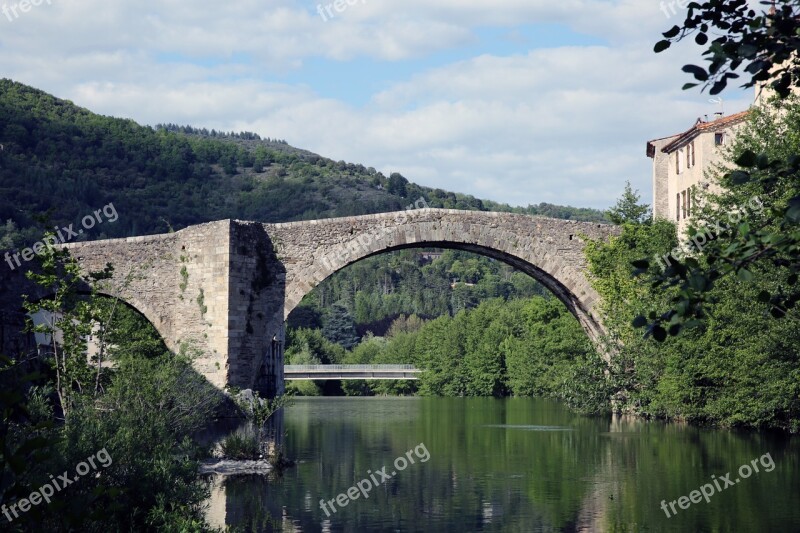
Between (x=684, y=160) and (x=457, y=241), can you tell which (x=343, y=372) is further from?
(x=457, y=241)

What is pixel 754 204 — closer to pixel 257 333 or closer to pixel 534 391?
pixel 257 333

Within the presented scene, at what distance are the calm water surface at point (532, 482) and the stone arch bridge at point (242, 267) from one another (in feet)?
8.71

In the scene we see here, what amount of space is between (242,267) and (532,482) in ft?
32.2

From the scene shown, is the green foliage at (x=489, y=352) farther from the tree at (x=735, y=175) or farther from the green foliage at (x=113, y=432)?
the tree at (x=735, y=175)

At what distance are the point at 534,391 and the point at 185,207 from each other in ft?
129

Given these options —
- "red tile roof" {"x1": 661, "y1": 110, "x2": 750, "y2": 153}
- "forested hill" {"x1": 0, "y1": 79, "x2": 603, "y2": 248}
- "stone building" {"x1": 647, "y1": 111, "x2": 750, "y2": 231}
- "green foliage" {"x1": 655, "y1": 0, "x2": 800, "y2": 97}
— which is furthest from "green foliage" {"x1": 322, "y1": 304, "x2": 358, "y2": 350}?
"green foliage" {"x1": 655, "y1": 0, "x2": 800, "y2": 97}

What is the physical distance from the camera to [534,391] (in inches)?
1988

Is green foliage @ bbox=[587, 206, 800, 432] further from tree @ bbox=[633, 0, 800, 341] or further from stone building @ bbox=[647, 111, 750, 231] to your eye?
tree @ bbox=[633, 0, 800, 341]

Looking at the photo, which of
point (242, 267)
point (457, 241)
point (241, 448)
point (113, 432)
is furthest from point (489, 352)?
point (113, 432)

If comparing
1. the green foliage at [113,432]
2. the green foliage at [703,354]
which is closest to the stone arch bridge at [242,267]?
the green foliage at [113,432]

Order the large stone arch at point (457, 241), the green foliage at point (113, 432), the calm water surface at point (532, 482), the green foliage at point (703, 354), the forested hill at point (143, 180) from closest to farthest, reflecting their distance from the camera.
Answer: the green foliage at point (113, 432)
the calm water surface at point (532, 482)
the green foliage at point (703, 354)
the large stone arch at point (457, 241)
the forested hill at point (143, 180)

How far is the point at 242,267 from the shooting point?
24562 mm

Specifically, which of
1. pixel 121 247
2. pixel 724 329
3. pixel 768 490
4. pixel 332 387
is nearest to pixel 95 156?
pixel 332 387

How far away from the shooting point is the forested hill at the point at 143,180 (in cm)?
6347
